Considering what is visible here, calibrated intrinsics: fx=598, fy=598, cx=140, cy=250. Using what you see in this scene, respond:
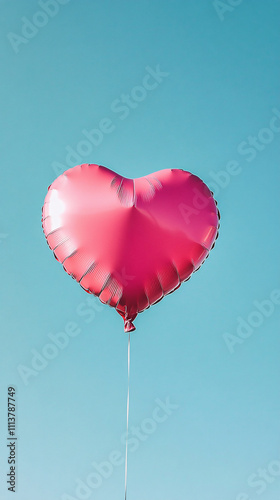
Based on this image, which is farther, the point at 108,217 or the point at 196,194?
the point at 196,194

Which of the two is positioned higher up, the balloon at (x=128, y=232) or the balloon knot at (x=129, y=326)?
the balloon at (x=128, y=232)

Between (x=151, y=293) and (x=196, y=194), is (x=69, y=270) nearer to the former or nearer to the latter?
(x=151, y=293)

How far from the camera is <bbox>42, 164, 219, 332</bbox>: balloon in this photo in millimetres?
7867

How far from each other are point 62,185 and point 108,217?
3.07 feet

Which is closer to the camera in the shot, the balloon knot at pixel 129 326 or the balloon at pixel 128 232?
the balloon at pixel 128 232

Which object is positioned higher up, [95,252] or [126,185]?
[126,185]

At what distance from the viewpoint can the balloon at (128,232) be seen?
310 inches

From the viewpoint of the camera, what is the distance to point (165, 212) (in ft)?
26.3

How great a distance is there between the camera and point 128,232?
7.81 metres

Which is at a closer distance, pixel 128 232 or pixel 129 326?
pixel 128 232

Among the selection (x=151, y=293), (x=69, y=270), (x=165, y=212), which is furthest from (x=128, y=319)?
(x=165, y=212)

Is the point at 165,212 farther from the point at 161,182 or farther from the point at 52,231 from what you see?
the point at 52,231

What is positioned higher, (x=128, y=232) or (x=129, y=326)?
(x=128, y=232)

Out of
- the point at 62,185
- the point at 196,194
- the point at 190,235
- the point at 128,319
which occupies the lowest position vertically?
the point at 128,319
